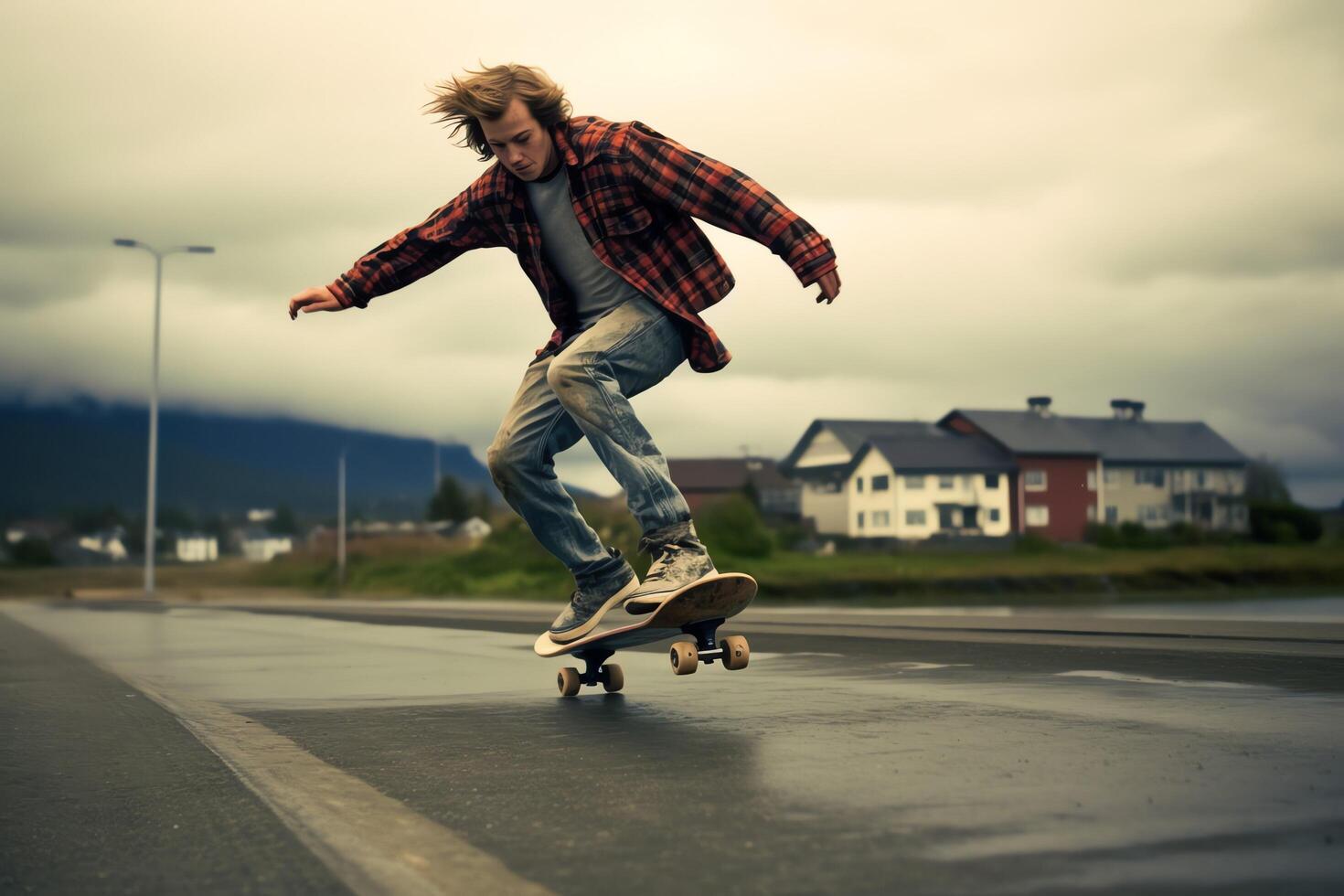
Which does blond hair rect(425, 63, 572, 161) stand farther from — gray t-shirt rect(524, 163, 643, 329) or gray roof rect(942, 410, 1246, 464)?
gray roof rect(942, 410, 1246, 464)

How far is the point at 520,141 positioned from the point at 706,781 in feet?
9.00

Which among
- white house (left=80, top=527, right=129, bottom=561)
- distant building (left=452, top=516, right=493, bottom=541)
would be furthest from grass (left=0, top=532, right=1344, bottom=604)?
white house (left=80, top=527, right=129, bottom=561)

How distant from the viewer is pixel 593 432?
5.44 m

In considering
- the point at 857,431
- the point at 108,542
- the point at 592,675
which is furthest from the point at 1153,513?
the point at 108,542

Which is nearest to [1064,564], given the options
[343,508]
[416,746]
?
[343,508]

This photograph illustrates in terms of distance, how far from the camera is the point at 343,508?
65.6 meters

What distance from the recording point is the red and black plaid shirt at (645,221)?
5.26 metres

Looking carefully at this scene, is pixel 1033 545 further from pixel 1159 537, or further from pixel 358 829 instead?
pixel 358 829

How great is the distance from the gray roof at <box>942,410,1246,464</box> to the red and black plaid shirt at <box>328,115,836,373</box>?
77.2 metres

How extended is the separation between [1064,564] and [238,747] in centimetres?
5400

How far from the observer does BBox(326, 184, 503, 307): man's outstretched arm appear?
5.99m

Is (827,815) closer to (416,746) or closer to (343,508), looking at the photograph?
(416,746)

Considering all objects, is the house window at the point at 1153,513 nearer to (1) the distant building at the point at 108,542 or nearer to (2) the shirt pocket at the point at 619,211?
(2) the shirt pocket at the point at 619,211

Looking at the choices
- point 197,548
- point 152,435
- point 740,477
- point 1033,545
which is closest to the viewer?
point 152,435
